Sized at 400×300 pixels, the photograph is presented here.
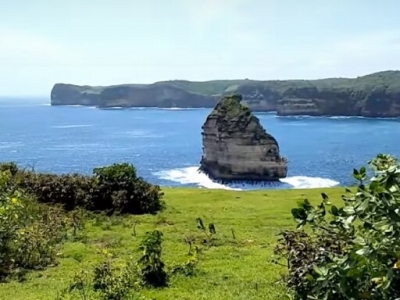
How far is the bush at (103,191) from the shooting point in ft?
60.5

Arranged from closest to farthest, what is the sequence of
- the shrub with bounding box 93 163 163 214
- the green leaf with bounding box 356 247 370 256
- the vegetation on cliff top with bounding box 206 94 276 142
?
the green leaf with bounding box 356 247 370 256 < the shrub with bounding box 93 163 163 214 < the vegetation on cliff top with bounding box 206 94 276 142

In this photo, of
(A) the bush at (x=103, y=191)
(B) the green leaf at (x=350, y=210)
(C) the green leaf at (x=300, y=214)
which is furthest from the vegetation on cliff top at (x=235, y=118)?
(B) the green leaf at (x=350, y=210)

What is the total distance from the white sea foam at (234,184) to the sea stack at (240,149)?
5.26 ft

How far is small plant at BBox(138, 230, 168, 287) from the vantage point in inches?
400

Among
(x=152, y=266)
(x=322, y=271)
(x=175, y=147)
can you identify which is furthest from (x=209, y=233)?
(x=175, y=147)

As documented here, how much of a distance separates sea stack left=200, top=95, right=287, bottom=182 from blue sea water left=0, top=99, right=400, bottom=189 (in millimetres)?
1984

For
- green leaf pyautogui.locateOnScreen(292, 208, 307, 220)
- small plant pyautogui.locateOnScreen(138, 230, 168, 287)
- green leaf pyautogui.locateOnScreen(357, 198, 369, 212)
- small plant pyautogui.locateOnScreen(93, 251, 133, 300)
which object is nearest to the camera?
green leaf pyautogui.locateOnScreen(357, 198, 369, 212)

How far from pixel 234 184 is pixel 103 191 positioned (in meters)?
40.1

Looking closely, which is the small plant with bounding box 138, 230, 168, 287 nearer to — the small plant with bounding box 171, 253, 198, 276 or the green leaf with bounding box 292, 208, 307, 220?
the small plant with bounding box 171, 253, 198, 276

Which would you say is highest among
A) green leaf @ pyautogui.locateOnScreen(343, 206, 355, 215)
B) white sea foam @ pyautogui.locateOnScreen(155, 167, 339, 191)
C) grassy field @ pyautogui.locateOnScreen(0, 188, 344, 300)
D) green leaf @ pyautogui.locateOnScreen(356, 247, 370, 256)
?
green leaf @ pyautogui.locateOnScreen(343, 206, 355, 215)

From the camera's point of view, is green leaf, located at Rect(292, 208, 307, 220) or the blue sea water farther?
the blue sea water

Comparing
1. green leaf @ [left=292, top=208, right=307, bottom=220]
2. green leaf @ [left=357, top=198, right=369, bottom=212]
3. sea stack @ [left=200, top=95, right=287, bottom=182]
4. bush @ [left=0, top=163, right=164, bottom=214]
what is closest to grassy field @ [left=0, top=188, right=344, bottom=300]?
bush @ [left=0, top=163, right=164, bottom=214]

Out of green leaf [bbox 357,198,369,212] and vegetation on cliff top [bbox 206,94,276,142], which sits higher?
green leaf [bbox 357,198,369,212]

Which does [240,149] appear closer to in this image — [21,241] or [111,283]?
[21,241]
